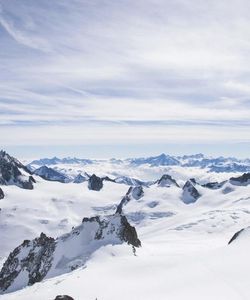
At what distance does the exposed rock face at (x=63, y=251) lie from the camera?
272 ft

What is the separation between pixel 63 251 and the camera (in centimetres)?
8650

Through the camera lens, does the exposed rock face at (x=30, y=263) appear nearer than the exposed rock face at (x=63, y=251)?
No

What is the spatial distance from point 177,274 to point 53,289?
14.4 meters

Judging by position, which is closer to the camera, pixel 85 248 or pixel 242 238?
pixel 242 238

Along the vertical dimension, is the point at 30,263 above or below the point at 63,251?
below

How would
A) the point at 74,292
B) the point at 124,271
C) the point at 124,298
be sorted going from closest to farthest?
the point at 124,298
the point at 74,292
the point at 124,271

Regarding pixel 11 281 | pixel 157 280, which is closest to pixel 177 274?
pixel 157 280

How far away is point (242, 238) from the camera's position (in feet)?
239

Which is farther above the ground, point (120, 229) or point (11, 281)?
point (120, 229)

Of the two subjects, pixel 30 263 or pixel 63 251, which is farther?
pixel 30 263

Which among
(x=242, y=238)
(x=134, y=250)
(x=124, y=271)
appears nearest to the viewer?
(x=124, y=271)

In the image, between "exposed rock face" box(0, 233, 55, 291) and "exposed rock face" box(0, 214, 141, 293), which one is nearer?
"exposed rock face" box(0, 214, 141, 293)

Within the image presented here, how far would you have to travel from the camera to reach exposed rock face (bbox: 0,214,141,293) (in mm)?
82887

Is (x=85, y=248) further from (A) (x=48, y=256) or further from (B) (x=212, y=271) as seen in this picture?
(B) (x=212, y=271)
